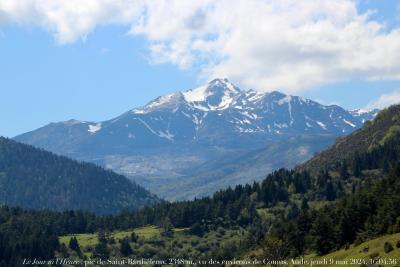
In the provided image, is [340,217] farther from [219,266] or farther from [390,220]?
→ [219,266]

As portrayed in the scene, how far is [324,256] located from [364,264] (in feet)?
93.1

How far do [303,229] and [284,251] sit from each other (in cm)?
1045

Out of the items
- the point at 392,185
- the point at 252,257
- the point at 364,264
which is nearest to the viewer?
the point at 364,264

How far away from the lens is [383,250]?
125 metres

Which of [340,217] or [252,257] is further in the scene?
[252,257]

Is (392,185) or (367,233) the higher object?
(392,185)

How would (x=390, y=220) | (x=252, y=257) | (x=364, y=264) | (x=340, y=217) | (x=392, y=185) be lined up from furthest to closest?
1. (x=252, y=257)
2. (x=392, y=185)
3. (x=340, y=217)
4. (x=390, y=220)
5. (x=364, y=264)

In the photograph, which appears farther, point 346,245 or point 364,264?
point 346,245

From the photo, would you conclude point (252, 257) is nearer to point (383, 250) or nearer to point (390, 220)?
point (390, 220)

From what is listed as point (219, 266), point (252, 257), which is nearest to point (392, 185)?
point (252, 257)

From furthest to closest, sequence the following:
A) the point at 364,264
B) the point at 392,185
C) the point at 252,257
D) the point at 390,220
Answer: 1. the point at 252,257
2. the point at 392,185
3. the point at 390,220
4. the point at 364,264

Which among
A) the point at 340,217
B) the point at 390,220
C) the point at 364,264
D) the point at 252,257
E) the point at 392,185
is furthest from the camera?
the point at 252,257

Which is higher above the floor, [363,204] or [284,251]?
[363,204]

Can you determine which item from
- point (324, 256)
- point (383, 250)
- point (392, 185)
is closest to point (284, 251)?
point (324, 256)
